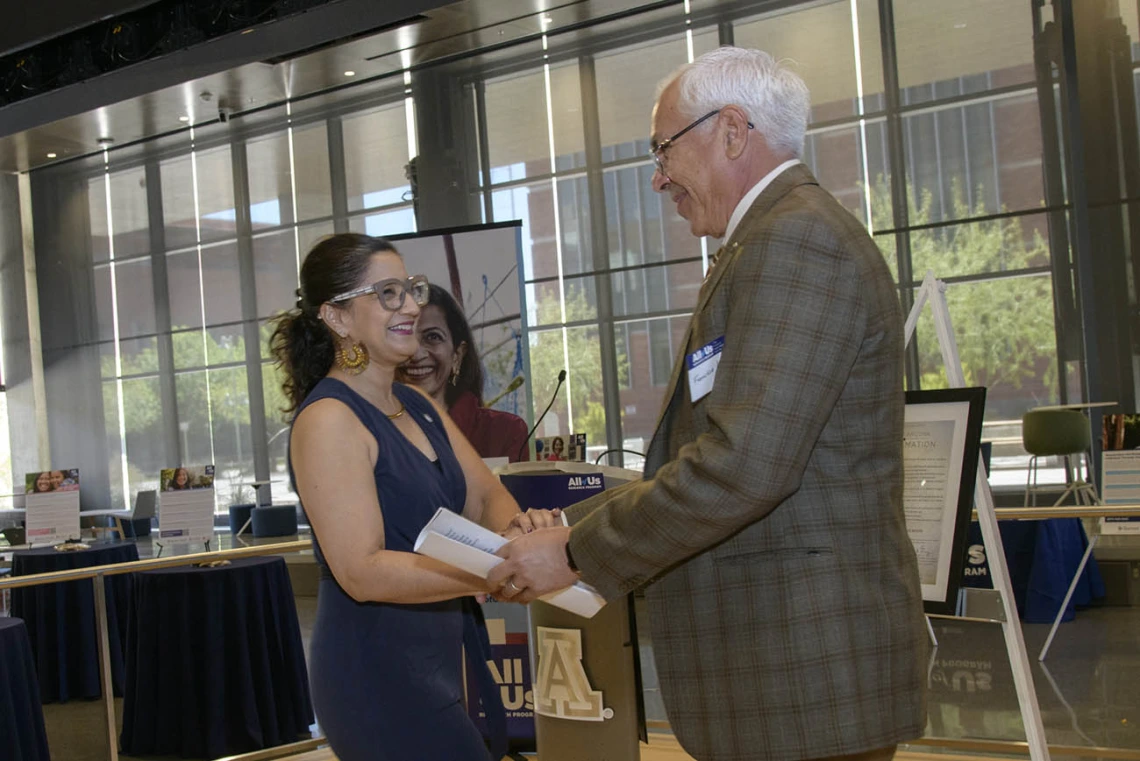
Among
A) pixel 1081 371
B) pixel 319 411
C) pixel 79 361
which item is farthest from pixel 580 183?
pixel 319 411

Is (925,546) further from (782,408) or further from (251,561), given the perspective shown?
(251,561)

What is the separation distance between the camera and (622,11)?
10977 millimetres

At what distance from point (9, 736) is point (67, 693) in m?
3.06

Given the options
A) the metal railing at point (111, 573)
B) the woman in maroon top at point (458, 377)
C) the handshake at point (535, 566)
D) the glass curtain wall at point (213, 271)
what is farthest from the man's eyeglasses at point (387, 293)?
the glass curtain wall at point (213, 271)

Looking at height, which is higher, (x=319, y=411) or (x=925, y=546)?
(x=319, y=411)

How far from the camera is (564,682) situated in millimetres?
3367

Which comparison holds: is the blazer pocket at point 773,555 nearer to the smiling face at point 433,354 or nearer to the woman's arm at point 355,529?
the woman's arm at point 355,529

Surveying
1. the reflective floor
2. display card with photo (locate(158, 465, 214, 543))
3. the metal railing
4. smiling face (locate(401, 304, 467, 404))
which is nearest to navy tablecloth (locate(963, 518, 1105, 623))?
the reflective floor

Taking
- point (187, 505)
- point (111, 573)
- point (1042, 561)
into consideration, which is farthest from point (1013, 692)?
point (187, 505)

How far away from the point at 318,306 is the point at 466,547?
2.24 ft

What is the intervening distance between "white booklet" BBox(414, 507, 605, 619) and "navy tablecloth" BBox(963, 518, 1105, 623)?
17.9 feet

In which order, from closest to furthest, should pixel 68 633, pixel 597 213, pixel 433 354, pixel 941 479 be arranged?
1. pixel 941 479
2. pixel 433 354
3. pixel 68 633
4. pixel 597 213

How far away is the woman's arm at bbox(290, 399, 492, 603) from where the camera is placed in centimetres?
189

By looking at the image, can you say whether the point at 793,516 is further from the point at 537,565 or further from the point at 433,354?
the point at 433,354
